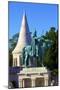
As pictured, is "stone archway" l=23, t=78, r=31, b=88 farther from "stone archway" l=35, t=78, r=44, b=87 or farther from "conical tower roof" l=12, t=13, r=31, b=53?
"conical tower roof" l=12, t=13, r=31, b=53

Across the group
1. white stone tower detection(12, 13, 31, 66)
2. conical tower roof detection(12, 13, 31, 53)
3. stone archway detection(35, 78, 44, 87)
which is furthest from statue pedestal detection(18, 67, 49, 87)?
conical tower roof detection(12, 13, 31, 53)

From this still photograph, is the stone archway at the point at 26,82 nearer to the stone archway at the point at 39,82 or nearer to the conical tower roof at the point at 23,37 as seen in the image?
the stone archway at the point at 39,82

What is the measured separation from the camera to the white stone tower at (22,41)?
2209mm

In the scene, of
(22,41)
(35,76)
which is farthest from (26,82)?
(22,41)

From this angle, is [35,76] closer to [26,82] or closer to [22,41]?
[26,82]

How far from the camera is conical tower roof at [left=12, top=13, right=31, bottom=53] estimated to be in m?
2.22

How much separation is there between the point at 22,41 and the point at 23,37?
0.04 m

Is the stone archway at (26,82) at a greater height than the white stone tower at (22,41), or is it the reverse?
the white stone tower at (22,41)

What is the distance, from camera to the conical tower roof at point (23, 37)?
222cm

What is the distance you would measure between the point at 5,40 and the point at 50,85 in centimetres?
68

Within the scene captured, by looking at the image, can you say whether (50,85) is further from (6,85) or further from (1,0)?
(1,0)

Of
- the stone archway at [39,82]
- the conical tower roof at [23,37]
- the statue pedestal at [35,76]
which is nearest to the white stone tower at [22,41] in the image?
the conical tower roof at [23,37]

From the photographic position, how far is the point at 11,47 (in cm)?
220

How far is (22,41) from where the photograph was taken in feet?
7.30
